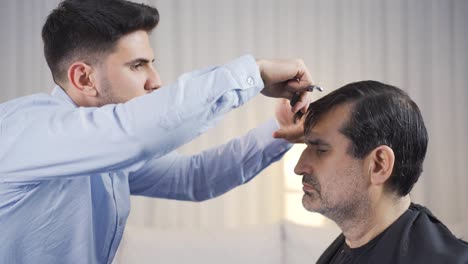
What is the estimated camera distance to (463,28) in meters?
4.64

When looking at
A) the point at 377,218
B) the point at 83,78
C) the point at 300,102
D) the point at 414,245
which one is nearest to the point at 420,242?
the point at 414,245

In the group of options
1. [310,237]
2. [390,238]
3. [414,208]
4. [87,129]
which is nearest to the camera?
[87,129]

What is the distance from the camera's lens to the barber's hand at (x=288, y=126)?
195cm

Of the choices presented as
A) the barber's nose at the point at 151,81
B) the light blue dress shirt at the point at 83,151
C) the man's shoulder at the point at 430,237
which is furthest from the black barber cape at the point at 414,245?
the barber's nose at the point at 151,81

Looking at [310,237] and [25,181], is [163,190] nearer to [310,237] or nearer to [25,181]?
[25,181]

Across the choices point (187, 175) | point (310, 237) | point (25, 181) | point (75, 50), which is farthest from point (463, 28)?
point (25, 181)

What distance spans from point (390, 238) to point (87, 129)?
95 cm

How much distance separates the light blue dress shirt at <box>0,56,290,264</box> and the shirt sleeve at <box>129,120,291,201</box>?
0.30 meters

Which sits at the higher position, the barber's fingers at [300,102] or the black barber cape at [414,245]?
the barber's fingers at [300,102]

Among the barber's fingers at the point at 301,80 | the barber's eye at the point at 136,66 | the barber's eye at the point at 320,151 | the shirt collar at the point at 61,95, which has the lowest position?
the barber's eye at the point at 320,151

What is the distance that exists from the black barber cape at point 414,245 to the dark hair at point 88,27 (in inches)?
36.4

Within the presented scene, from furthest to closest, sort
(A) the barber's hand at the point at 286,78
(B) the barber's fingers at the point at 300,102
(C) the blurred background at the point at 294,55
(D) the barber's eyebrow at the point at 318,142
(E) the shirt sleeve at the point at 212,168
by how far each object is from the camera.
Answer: (C) the blurred background at the point at 294,55
(E) the shirt sleeve at the point at 212,168
(D) the barber's eyebrow at the point at 318,142
(B) the barber's fingers at the point at 300,102
(A) the barber's hand at the point at 286,78

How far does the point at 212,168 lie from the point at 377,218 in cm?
58

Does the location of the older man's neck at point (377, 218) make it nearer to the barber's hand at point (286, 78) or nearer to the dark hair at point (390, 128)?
the dark hair at point (390, 128)
